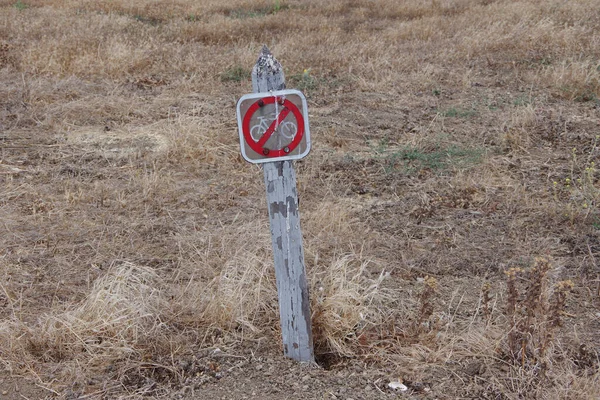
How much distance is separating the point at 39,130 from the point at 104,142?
0.86 meters

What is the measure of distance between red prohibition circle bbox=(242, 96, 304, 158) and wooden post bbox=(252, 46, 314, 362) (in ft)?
0.26

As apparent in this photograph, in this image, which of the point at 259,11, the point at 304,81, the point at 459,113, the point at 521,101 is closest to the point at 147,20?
the point at 259,11

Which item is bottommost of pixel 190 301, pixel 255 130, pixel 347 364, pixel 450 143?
pixel 347 364

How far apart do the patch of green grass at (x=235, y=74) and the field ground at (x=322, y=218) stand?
0.07 meters

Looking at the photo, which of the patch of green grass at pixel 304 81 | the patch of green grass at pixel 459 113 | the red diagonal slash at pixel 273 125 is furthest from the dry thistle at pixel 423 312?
the patch of green grass at pixel 304 81

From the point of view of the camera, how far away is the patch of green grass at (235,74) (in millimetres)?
9078

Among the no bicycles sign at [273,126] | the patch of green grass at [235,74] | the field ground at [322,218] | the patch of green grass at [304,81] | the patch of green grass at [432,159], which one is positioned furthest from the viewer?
the patch of green grass at [235,74]

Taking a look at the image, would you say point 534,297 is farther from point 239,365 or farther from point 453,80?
point 453,80

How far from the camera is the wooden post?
2885mm

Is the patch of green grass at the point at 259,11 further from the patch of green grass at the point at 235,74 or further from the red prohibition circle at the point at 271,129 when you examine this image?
the red prohibition circle at the point at 271,129

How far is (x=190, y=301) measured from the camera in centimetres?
375

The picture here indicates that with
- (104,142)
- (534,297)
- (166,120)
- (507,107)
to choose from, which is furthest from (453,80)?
(534,297)

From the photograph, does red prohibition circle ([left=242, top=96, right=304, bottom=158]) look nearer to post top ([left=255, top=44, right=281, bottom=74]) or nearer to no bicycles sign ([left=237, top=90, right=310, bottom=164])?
no bicycles sign ([left=237, top=90, right=310, bottom=164])

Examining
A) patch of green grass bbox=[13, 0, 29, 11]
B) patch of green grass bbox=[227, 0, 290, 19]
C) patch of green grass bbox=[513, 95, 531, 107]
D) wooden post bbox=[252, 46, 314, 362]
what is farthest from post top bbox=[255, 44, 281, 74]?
patch of green grass bbox=[13, 0, 29, 11]
